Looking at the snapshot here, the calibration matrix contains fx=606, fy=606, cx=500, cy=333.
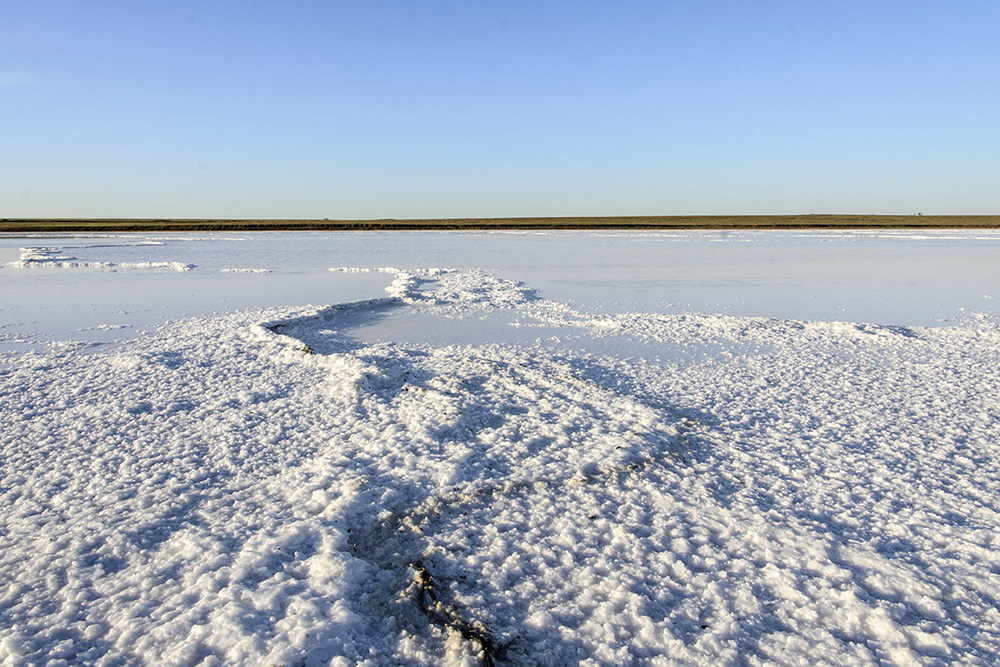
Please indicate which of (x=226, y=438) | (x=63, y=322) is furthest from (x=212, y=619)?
(x=63, y=322)

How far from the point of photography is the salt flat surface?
2.01m

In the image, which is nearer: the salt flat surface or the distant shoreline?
the salt flat surface

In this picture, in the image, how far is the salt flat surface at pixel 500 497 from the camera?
2.01m

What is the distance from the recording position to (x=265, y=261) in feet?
55.5

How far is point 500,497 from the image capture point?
292 centimetres

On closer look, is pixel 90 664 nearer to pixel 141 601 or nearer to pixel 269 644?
pixel 141 601

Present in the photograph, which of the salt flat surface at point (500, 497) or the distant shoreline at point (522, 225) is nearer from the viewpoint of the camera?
the salt flat surface at point (500, 497)

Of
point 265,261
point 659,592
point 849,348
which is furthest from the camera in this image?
point 265,261

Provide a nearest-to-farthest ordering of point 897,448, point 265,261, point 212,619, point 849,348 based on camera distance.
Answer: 1. point 212,619
2. point 897,448
3. point 849,348
4. point 265,261

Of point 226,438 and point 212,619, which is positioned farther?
point 226,438

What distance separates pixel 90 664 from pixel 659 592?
188cm

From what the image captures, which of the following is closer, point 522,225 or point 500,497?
point 500,497

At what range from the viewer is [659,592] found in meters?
2.21

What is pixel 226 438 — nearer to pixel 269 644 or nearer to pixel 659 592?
pixel 269 644
